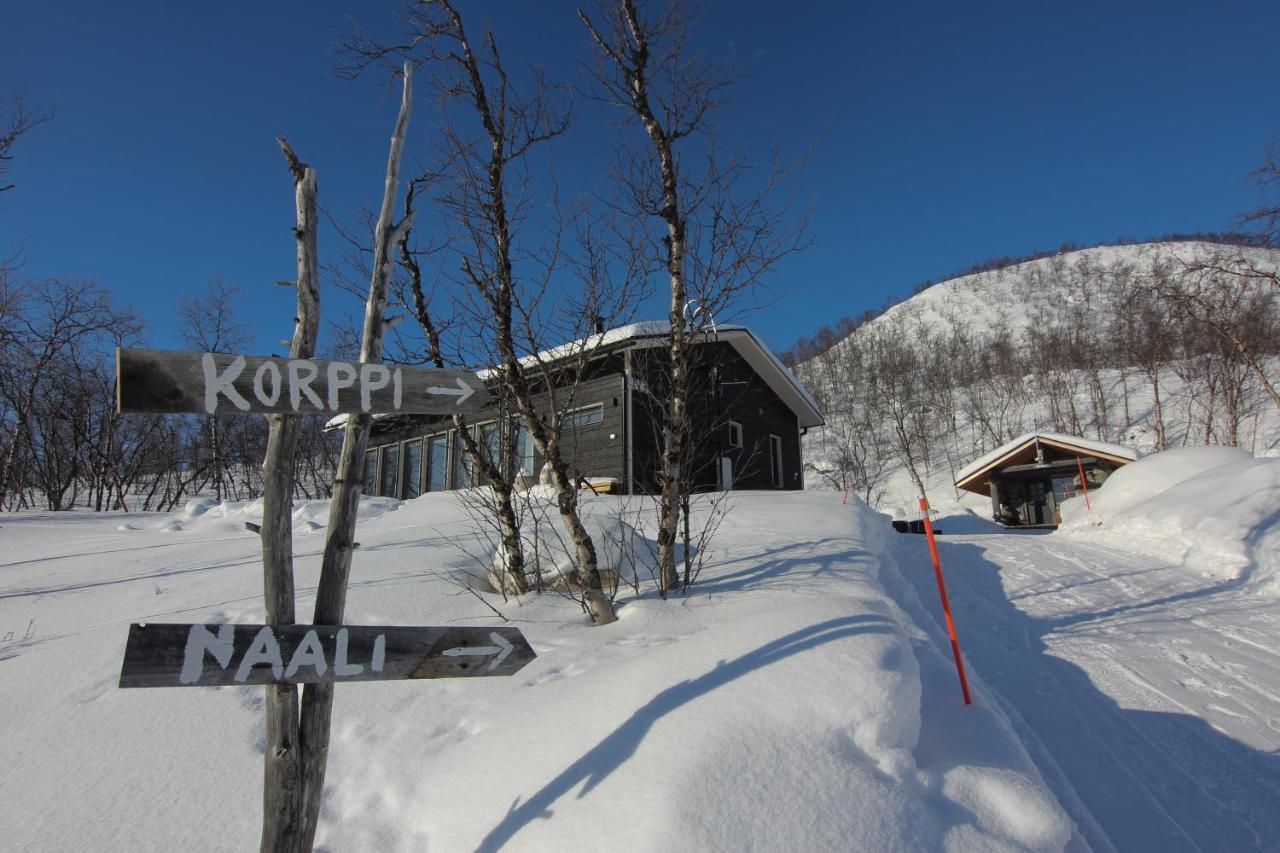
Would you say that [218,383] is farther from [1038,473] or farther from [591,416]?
[1038,473]

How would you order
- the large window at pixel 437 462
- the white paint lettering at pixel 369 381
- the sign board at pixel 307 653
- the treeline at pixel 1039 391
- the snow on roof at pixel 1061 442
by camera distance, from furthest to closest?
the treeline at pixel 1039 391 → the snow on roof at pixel 1061 442 → the large window at pixel 437 462 → the white paint lettering at pixel 369 381 → the sign board at pixel 307 653

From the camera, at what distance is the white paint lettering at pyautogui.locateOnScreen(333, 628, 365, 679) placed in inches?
93.3

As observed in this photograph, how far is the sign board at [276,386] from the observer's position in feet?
7.13

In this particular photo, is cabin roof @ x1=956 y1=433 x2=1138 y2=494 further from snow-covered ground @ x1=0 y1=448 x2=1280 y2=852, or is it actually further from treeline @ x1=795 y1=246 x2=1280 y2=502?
snow-covered ground @ x1=0 y1=448 x2=1280 y2=852

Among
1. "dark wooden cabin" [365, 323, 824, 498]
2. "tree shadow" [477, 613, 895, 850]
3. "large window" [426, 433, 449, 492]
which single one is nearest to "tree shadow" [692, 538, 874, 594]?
"dark wooden cabin" [365, 323, 824, 498]

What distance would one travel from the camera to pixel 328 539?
8.82 ft

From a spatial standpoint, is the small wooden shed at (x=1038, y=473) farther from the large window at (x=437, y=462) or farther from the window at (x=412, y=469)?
the window at (x=412, y=469)

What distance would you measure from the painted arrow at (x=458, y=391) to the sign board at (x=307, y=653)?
924mm

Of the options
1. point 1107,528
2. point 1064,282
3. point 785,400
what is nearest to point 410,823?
point 1107,528

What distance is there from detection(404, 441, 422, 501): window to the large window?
18.8 inches

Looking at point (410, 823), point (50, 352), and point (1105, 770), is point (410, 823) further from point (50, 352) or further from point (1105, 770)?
point (50, 352)

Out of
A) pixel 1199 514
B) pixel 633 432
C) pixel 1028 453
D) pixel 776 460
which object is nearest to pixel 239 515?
pixel 633 432

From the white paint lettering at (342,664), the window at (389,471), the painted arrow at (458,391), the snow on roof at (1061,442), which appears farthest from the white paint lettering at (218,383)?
the snow on roof at (1061,442)

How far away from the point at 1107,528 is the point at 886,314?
99543 millimetres
